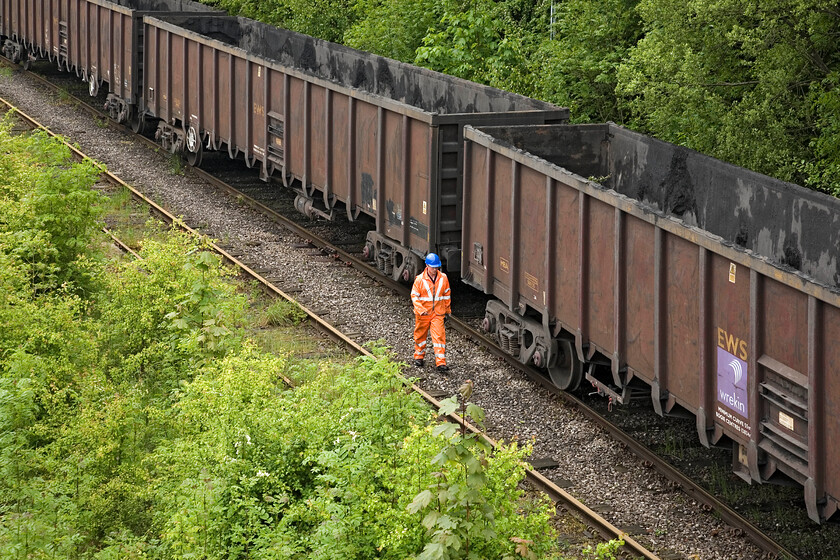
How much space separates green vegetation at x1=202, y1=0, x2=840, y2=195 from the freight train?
2.36 m

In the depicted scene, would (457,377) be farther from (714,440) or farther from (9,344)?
(9,344)

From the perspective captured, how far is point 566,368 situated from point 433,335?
5.08 feet

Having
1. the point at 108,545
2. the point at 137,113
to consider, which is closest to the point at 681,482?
the point at 108,545

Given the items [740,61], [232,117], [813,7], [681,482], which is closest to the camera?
[681,482]

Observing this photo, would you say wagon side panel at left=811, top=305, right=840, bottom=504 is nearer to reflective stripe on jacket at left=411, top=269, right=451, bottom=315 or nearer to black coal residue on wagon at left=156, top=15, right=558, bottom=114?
reflective stripe on jacket at left=411, top=269, right=451, bottom=315

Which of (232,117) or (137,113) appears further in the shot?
(137,113)

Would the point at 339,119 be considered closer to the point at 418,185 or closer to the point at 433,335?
the point at 418,185

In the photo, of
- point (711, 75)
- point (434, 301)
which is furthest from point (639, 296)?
point (711, 75)

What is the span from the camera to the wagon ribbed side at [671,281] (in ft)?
28.1

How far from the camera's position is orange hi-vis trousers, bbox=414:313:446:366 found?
1279 cm

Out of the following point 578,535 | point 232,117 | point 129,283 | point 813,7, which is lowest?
point 578,535

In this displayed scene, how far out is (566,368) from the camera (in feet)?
40.6

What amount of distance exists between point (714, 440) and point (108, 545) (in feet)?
16.7

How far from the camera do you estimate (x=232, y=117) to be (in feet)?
67.4
